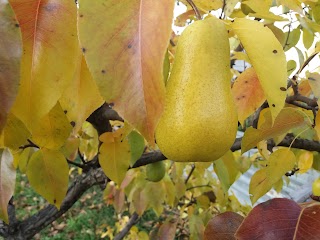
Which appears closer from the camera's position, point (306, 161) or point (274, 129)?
point (274, 129)

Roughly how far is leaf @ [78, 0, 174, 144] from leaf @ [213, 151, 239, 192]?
2.41 ft

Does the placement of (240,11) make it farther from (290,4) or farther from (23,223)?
(23,223)

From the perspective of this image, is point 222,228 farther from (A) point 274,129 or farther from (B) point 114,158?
(B) point 114,158

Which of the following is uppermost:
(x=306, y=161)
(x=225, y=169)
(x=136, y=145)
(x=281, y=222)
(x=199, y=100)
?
(x=199, y=100)

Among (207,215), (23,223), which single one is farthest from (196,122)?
(207,215)

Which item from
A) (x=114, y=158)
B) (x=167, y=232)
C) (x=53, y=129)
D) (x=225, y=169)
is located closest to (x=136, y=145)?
(x=114, y=158)

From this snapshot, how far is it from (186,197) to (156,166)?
3.77 ft

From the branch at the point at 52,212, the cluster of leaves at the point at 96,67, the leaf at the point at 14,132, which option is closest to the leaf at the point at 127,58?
the cluster of leaves at the point at 96,67

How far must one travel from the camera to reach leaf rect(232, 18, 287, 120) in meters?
0.49

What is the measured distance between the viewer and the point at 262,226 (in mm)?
583

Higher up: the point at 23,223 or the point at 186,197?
the point at 23,223

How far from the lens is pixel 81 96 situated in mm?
489

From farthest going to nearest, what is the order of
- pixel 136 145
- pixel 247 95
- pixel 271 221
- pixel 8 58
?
pixel 136 145 → pixel 247 95 → pixel 271 221 → pixel 8 58

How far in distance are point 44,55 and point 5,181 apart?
398 mm
